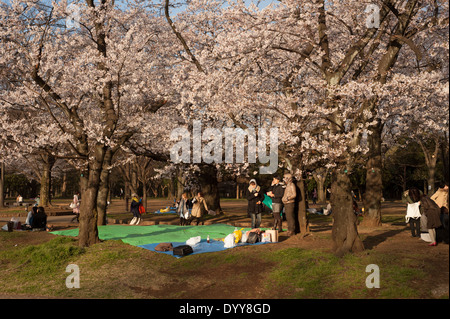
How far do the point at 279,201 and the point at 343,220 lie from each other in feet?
15.7

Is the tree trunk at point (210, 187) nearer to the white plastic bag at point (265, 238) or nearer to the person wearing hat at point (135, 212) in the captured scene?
the person wearing hat at point (135, 212)

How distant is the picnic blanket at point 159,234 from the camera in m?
14.0

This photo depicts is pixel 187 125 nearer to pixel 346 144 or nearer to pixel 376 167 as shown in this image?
pixel 376 167

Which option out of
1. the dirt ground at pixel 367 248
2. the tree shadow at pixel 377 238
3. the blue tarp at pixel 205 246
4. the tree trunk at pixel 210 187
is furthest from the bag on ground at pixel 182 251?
the tree trunk at pixel 210 187

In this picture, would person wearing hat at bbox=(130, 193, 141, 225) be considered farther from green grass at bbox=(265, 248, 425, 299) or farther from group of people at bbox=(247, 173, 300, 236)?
green grass at bbox=(265, 248, 425, 299)

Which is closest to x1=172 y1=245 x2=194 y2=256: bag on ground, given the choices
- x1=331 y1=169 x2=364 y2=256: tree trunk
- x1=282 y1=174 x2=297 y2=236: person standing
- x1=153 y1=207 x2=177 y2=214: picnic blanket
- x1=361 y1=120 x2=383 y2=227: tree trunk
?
x1=282 y1=174 x2=297 y2=236: person standing

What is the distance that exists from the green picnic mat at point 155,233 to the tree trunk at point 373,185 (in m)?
5.76

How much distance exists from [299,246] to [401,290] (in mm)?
4693

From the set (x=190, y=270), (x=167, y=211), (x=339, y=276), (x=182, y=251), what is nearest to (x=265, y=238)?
(x=182, y=251)

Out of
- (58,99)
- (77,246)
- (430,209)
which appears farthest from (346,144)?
(58,99)

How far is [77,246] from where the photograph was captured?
13523 millimetres

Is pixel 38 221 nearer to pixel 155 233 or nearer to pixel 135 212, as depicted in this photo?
pixel 135 212

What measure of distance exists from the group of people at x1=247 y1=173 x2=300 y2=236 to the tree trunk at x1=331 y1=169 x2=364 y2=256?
3.26 metres
